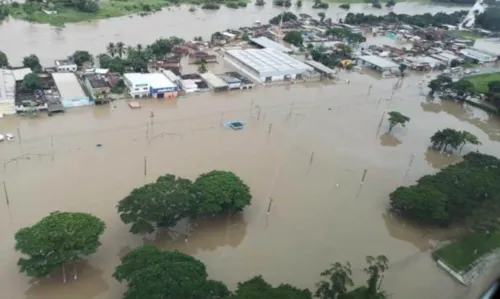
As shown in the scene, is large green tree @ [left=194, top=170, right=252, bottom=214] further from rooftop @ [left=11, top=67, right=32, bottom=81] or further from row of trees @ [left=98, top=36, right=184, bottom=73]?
rooftop @ [left=11, top=67, right=32, bottom=81]

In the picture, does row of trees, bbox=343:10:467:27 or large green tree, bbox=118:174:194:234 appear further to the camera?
row of trees, bbox=343:10:467:27

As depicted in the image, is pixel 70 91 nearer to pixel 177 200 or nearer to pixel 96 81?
pixel 96 81

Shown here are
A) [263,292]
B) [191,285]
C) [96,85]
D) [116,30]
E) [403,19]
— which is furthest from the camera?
[403,19]

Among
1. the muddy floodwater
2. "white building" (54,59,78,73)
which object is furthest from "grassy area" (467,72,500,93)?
A: "white building" (54,59,78,73)

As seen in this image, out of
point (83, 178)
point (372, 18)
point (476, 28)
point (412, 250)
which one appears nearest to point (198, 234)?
point (83, 178)

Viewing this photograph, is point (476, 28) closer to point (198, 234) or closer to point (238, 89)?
point (238, 89)

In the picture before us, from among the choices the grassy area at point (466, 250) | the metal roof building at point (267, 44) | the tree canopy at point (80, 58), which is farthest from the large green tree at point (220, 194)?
the metal roof building at point (267, 44)

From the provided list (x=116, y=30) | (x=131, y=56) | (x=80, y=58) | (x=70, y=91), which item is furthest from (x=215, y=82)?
(x=116, y=30)

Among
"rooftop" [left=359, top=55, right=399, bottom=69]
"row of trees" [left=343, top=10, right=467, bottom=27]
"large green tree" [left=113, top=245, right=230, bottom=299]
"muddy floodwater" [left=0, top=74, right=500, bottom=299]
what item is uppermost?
"row of trees" [left=343, top=10, right=467, bottom=27]
